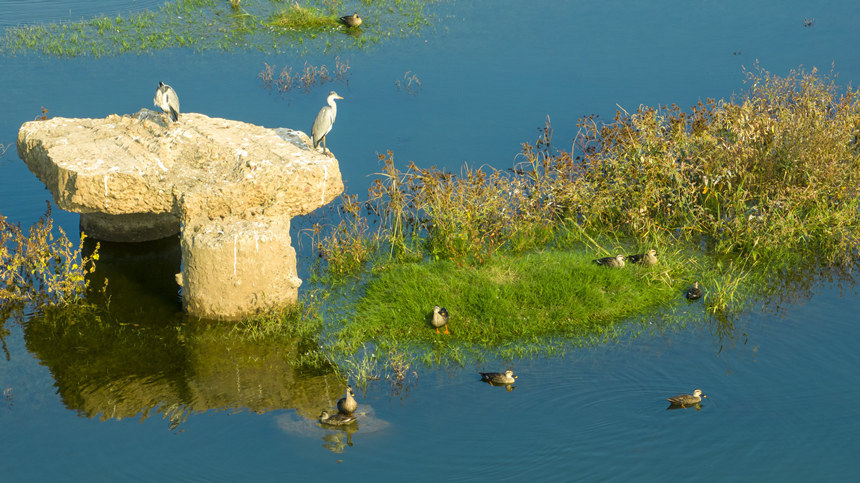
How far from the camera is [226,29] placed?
2400cm

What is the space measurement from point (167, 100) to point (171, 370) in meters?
3.99

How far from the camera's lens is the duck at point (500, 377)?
1122 cm

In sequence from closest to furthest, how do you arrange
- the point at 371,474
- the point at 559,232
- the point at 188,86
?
Answer: 1. the point at 371,474
2. the point at 559,232
3. the point at 188,86

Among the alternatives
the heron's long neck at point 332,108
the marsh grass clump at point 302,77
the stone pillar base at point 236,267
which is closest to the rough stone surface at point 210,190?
the stone pillar base at point 236,267

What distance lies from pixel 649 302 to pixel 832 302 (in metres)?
2.77

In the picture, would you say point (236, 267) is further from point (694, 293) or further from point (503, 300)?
point (694, 293)

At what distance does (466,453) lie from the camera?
10211mm

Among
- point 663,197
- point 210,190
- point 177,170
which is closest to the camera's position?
point 210,190

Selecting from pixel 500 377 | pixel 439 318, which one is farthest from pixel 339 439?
pixel 439 318

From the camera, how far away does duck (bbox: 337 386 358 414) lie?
10594 millimetres

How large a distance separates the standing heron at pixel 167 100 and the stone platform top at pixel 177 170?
228 mm

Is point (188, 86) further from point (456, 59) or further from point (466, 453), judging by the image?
point (466, 453)

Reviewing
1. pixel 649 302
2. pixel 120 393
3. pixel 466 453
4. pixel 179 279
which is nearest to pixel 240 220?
pixel 179 279

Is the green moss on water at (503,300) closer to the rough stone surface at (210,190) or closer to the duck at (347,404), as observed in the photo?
the rough stone surface at (210,190)
